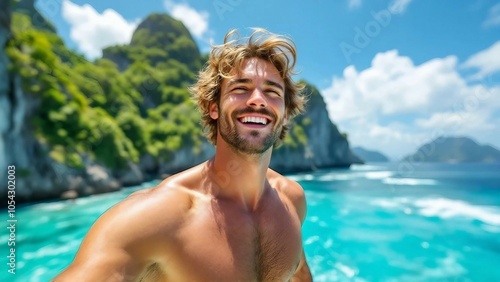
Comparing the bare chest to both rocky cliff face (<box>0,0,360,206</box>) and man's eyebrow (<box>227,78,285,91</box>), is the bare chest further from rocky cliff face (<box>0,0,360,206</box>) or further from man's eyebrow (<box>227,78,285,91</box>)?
rocky cliff face (<box>0,0,360,206</box>)

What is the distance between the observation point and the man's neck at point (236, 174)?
67.9 inches

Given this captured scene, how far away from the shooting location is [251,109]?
1684 millimetres

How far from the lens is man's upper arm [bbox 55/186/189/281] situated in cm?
110

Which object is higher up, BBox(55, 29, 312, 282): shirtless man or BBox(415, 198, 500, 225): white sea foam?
BBox(55, 29, 312, 282): shirtless man

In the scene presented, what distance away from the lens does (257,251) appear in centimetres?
161

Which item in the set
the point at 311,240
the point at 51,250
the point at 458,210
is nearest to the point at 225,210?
the point at 311,240

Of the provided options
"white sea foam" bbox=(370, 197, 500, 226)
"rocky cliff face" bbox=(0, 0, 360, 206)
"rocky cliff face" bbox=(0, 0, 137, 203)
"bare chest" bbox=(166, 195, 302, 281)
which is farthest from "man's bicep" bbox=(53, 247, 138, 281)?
"rocky cliff face" bbox=(0, 0, 137, 203)

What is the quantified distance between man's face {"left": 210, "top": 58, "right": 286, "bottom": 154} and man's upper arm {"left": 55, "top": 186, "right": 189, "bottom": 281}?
640 mm

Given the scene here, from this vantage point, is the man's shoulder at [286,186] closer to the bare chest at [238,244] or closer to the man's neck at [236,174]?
the bare chest at [238,244]

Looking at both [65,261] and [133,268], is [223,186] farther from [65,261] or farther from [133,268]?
[65,261]

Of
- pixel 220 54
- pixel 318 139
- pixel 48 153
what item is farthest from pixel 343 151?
pixel 220 54

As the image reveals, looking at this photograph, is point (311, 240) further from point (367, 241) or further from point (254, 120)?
point (254, 120)

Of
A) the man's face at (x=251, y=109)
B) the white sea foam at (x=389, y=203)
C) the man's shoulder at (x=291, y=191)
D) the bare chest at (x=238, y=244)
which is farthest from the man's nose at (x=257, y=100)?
the white sea foam at (x=389, y=203)

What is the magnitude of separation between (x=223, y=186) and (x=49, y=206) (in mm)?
15407
